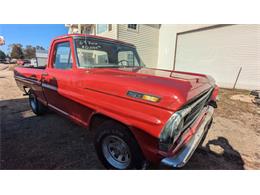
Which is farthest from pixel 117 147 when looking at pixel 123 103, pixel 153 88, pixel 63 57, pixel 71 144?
pixel 63 57

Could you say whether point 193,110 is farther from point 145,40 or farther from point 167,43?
point 145,40

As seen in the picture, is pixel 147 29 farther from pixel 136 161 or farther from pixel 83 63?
pixel 136 161

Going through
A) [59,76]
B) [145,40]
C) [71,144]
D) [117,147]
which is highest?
[145,40]

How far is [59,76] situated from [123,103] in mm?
1770

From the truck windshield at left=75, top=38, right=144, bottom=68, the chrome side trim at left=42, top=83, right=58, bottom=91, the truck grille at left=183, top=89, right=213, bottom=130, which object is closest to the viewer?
the truck grille at left=183, top=89, right=213, bottom=130

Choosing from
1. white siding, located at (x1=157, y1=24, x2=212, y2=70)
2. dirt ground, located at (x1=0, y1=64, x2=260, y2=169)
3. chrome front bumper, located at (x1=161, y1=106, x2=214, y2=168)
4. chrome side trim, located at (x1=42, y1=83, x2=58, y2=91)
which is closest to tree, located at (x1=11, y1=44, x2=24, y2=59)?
white siding, located at (x1=157, y1=24, x2=212, y2=70)

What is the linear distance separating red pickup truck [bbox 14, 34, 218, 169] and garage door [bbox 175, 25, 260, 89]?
23.6ft

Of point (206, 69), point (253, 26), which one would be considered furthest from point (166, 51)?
point (253, 26)

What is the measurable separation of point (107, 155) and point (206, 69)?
1010cm

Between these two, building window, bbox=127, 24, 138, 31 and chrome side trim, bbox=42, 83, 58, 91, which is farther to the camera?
building window, bbox=127, 24, 138, 31

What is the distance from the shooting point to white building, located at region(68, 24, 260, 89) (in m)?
8.90

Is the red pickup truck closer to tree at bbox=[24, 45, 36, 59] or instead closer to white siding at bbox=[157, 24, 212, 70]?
white siding at bbox=[157, 24, 212, 70]

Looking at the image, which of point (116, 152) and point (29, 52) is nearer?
point (116, 152)

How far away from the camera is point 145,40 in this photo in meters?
13.3
